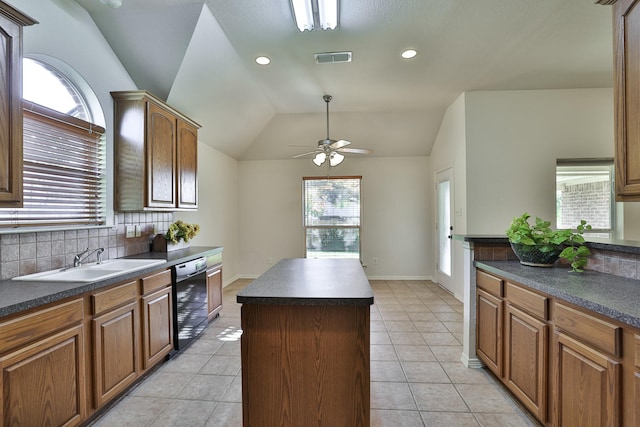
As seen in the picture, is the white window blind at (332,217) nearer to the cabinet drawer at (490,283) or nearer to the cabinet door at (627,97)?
the cabinet drawer at (490,283)

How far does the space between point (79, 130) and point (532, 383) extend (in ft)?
12.0

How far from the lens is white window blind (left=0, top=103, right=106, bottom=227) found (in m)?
1.92

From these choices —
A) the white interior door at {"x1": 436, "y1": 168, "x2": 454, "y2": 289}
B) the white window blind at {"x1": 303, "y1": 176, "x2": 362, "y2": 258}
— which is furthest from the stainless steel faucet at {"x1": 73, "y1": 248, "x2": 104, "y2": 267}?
the white interior door at {"x1": 436, "y1": 168, "x2": 454, "y2": 289}

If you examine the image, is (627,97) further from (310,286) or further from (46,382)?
(46,382)

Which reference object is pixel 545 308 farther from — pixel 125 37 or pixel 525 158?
pixel 125 37

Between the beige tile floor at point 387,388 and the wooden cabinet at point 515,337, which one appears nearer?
the wooden cabinet at point 515,337

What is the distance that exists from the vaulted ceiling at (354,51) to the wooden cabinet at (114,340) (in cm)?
215

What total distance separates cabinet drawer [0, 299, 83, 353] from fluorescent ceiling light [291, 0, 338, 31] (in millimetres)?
2372

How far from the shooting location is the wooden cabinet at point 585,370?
119cm

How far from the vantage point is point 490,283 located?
219 cm

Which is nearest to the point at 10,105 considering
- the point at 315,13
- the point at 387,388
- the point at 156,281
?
the point at 156,281

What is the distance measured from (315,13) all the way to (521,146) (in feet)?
10.5

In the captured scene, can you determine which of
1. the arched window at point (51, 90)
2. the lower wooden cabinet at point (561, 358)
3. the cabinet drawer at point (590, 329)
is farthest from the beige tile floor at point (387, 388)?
the arched window at point (51, 90)

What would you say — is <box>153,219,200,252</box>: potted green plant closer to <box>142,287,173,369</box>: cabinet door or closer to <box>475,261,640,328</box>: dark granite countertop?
<box>142,287,173,369</box>: cabinet door
